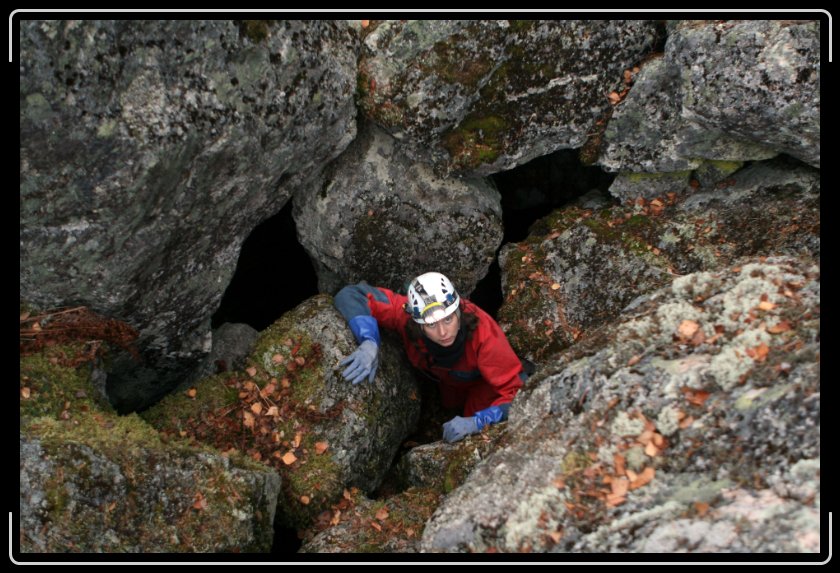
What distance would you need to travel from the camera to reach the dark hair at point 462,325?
28.6 feet

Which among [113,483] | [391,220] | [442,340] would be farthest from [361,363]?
[113,483]

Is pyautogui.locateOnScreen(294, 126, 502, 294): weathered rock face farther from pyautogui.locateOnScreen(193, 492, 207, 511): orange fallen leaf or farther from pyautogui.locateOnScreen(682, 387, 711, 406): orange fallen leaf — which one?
pyautogui.locateOnScreen(682, 387, 711, 406): orange fallen leaf

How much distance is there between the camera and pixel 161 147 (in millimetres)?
6094

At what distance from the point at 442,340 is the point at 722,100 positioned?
4.48 meters

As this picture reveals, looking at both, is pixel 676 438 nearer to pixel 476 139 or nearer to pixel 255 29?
pixel 476 139

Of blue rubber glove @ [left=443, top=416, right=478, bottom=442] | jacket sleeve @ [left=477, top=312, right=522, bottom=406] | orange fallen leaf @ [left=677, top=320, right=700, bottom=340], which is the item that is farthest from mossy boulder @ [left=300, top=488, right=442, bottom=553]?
orange fallen leaf @ [left=677, top=320, right=700, bottom=340]

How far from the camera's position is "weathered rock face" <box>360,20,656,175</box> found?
7832 millimetres

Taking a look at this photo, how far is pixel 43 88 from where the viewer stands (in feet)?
17.8

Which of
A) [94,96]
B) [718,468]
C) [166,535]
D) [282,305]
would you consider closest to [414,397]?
[282,305]

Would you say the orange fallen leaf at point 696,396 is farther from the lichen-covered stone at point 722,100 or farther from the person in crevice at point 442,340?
the lichen-covered stone at point 722,100

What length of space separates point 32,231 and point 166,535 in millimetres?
3185

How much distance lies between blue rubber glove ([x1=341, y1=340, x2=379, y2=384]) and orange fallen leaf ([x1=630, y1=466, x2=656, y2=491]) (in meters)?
4.01
